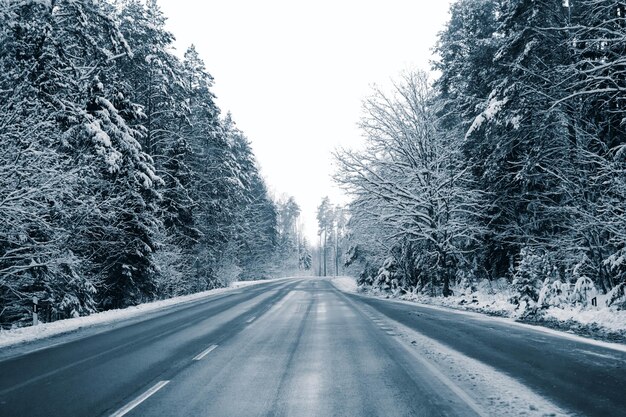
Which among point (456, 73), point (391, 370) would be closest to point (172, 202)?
point (456, 73)

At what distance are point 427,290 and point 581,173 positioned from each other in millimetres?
12596

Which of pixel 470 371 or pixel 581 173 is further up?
pixel 581 173

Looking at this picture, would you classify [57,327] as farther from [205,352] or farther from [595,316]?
[595,316]

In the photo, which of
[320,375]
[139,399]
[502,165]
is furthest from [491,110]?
[139,399]

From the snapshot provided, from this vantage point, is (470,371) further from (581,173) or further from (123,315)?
(123,315)

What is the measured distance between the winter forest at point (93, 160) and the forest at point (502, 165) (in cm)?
1098

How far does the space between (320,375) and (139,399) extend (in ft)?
8.70

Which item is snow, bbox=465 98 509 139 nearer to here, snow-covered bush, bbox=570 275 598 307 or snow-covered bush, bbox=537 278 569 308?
snow-covered bush, bbox=537 278 569 308

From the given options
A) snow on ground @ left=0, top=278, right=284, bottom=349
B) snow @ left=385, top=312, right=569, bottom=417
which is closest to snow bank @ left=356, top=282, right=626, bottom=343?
snow @ left=385, top=312, right=569, bottom=417

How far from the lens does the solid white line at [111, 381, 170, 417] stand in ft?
17.2

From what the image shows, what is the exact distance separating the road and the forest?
608 centimetres

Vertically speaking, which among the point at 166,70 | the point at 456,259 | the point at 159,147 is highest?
the point at 166,70

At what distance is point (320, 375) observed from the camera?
273 inches

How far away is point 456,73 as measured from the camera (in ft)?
91.9
